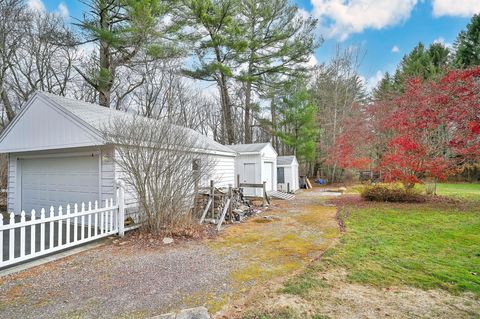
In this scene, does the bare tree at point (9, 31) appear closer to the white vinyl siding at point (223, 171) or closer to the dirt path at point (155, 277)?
the white vinyl siding at point (223, 171)

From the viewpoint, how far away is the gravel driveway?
9.93 ft

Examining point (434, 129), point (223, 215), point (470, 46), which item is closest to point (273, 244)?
point (223, 215)

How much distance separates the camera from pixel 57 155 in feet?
25.7

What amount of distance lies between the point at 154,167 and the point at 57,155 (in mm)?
4031

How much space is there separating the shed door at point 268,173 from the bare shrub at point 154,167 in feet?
28.7

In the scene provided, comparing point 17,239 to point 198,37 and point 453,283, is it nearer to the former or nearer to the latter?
point 453,283

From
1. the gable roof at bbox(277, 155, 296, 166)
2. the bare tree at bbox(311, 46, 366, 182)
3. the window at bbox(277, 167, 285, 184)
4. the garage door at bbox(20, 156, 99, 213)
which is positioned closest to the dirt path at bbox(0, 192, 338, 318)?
the garage door at bbox(20, 156, 99, 213)

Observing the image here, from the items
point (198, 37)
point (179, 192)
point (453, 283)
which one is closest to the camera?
point (453, 283)

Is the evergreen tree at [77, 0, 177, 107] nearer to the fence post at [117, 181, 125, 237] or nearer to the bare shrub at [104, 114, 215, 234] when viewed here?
the bare shrub at [104, 114, 215, 234]

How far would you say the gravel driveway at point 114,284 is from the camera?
3027mm

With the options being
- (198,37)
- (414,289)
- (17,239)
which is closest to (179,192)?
(17,239)

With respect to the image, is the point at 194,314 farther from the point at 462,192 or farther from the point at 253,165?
the point at 462,192

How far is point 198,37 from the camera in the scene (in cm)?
1706

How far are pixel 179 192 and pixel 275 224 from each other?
3.08 meters
